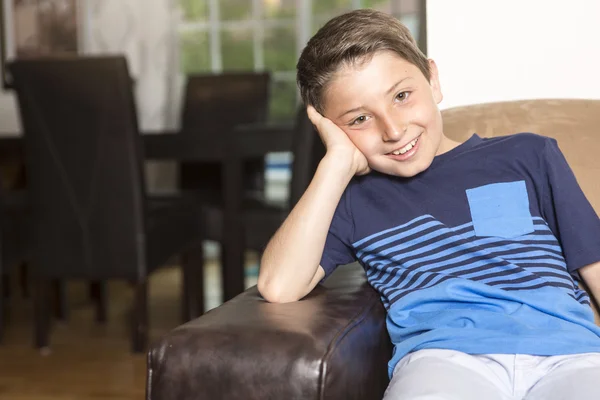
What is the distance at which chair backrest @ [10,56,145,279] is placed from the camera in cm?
263

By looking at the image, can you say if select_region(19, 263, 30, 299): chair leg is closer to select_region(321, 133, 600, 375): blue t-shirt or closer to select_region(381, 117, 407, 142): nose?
select_region(321, 133, 600, 375): blue t-shirt

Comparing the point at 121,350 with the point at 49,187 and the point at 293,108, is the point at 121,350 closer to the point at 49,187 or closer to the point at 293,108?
the point at 49,187

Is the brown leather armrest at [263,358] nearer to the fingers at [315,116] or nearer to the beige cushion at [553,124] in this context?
the fingers at [315,116]

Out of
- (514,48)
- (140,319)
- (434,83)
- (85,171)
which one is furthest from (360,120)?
(140,319)

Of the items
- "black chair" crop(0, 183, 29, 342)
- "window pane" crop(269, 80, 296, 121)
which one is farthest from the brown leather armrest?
"window pane" crop(269, 80, 296, 121)

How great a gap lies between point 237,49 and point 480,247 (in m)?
4.18

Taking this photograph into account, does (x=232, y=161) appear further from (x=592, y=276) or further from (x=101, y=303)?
(x=592, y=276)

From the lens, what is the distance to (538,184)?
1194 millimetres

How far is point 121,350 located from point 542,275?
209 cm

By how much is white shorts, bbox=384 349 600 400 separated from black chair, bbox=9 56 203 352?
1.79m

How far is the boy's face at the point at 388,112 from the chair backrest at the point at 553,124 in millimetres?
214

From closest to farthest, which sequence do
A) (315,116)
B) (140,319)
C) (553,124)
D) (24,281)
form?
1. (315,116)
2. (553,124)
3. (140,319)
4. (24,281)

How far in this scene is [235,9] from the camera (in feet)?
16.7

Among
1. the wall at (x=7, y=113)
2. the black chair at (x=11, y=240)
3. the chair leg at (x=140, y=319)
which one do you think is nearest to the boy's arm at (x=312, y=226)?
the chair leg at (x=140, y=319)
